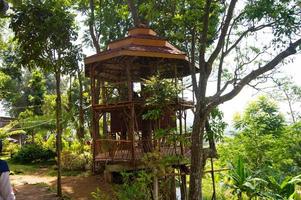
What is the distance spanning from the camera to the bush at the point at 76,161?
19.5m

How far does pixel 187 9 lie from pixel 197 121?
3142 millimetres

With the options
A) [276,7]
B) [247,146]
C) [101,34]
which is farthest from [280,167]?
[101,34]

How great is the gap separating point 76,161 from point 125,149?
729cm

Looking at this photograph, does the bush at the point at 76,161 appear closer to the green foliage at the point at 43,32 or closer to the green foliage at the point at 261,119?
the green foliage at the point at 43,32

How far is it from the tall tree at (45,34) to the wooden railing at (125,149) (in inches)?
68.1

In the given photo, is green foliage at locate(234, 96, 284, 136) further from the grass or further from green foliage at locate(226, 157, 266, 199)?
the grass

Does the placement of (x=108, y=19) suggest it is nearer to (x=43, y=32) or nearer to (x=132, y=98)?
(x=43, y=32)

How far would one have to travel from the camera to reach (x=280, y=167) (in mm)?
13625

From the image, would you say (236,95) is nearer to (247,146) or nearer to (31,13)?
(247,146)

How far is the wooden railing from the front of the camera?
1247 centimetres

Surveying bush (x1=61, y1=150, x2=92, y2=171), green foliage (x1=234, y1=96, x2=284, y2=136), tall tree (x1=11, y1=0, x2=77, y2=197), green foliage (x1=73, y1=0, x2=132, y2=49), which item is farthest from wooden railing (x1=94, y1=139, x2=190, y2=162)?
green foliage (x1=73, y1=0, x2=132, y2=49)

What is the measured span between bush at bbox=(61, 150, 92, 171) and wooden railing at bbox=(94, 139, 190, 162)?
6175mm

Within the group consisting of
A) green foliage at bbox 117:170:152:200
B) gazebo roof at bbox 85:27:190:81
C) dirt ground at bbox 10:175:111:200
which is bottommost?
dirt ground at bbox 10:175:111:200

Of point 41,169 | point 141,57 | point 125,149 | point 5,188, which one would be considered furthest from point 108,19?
point 5,188
